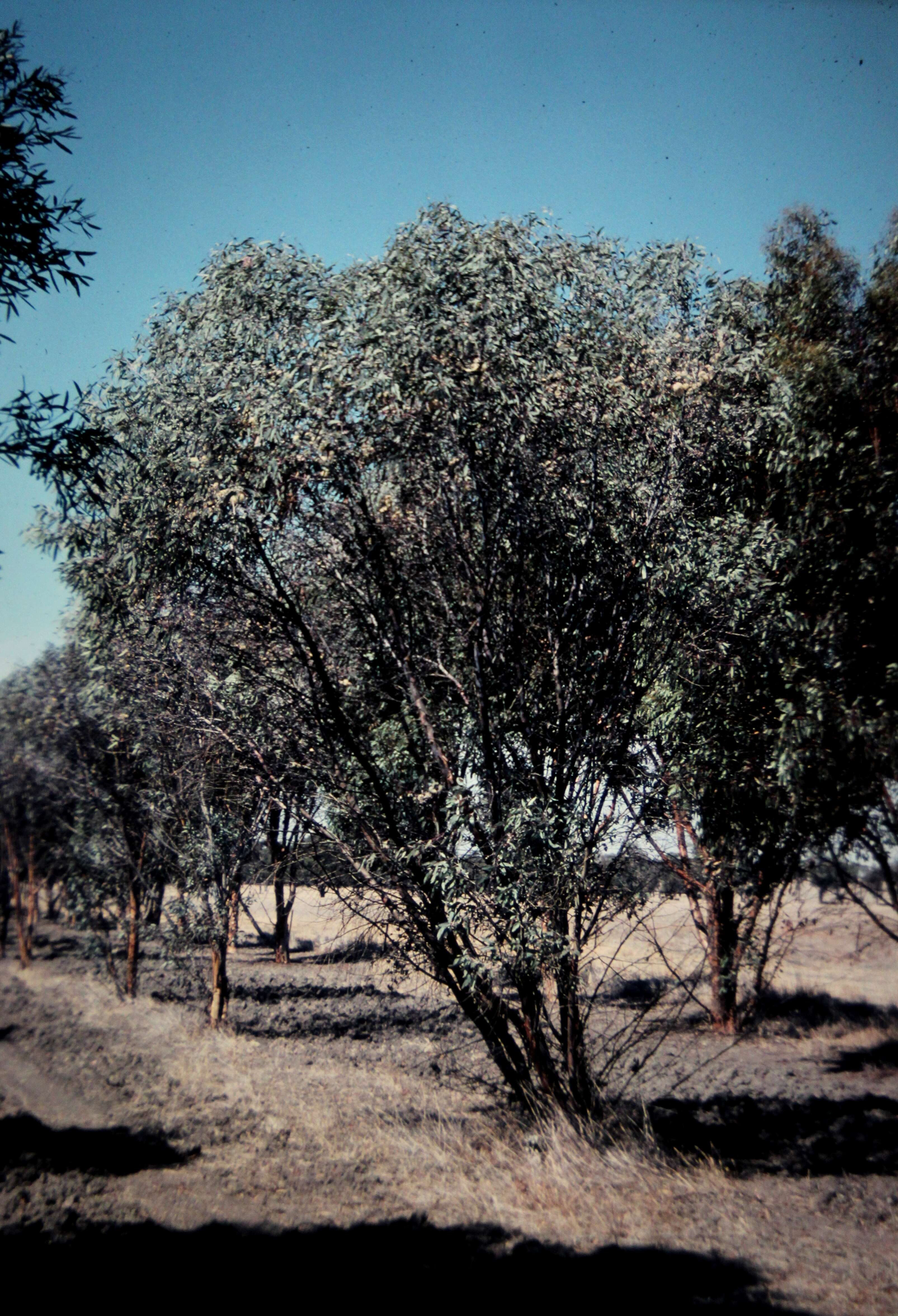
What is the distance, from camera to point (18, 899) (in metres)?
13.8

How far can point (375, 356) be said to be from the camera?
7664 millimetres

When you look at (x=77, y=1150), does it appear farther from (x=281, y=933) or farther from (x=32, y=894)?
(x=281, y=933)

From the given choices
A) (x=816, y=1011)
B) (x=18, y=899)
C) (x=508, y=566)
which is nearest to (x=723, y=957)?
(x=816, y=1011)

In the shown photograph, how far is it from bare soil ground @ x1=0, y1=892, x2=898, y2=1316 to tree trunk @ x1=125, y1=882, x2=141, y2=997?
0.63m

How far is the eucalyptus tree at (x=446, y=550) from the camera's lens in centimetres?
793

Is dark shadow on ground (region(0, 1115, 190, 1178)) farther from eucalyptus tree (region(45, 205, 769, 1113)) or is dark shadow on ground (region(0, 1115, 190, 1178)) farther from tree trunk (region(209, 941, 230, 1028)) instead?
tree trunk (region(209, 941, 230, 1028))

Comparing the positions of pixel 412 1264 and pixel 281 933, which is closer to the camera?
pixel 412 1264

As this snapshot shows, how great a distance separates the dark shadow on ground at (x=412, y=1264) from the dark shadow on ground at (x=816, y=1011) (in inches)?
472

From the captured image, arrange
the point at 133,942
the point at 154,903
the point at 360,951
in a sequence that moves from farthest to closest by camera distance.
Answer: the point at 154,903 → the point at 133,942 → the point at 360,951

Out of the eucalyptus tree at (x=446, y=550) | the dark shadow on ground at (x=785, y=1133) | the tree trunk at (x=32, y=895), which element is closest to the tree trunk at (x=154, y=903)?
the tree trunk at (x=32, y=895)

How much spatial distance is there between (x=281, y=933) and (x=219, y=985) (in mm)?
10997

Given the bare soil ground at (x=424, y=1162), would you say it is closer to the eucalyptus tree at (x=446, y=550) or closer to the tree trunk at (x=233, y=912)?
the eucalyptus tree at (x=446, y=550)

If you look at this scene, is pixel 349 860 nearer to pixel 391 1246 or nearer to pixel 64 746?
pixel 391 1246

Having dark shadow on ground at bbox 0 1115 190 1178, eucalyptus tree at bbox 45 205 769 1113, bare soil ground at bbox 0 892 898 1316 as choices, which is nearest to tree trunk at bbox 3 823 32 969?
bare soil ground at bbox 0 892 898 1316
